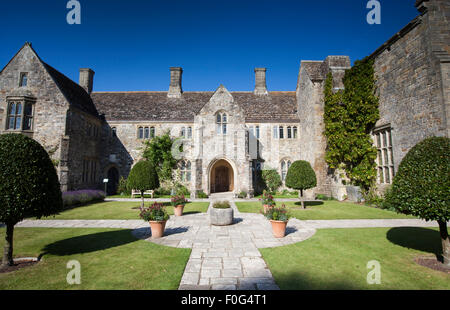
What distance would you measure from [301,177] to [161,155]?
14722mm

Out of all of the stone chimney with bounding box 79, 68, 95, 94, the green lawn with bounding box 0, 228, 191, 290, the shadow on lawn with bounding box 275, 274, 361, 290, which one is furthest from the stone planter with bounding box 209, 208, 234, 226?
the stone chimney with bounding box 79, 68, 95, 94

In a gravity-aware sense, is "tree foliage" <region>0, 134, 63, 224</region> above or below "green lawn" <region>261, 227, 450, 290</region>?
above

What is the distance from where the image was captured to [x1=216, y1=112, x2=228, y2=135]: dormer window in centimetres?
2023

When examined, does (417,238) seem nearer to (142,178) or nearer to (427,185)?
(427,185)

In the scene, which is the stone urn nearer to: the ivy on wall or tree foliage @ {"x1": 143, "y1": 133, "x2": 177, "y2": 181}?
the ivy on wall

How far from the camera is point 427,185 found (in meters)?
5.00

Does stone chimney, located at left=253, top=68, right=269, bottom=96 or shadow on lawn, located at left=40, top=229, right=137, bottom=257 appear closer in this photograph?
shadow on lawn, located at left=40, top=229, right=137, bottom=257

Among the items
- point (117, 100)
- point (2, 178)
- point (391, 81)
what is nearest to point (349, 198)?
point (391, 81)

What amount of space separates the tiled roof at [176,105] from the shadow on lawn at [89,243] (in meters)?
17.1

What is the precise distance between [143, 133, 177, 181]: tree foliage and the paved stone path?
11228 mm

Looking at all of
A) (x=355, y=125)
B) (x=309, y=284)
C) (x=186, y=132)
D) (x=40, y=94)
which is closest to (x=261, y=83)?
(x=186, y=132)

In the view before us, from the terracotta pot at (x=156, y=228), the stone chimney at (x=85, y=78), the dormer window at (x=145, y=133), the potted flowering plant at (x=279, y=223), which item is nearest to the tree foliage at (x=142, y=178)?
the terracotta pot at (x=156, y=228)

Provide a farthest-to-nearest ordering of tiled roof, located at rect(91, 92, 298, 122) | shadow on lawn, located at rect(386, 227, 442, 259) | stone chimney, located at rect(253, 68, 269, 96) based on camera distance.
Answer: stone chimney, located at rect(253, 68, 269, 96)
tiled roof, located at rect(91, 92, 298, 122)
shadow on lawn, located at rect(386, 227, 442, 259)
